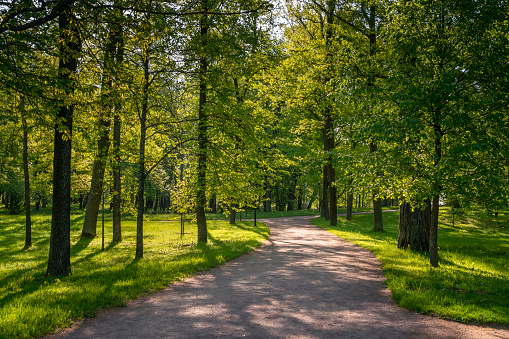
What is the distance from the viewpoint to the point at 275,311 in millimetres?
5664

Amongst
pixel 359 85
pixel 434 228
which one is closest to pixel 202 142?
pixel 359 85

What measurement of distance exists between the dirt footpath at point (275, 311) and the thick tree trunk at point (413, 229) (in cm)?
312

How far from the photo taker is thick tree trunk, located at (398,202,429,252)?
11.2 m

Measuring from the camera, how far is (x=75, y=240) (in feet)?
52.4

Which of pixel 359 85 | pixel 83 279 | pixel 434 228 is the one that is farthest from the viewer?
pixel 359 85

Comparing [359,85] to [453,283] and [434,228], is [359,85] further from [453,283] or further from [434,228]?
[453,283]

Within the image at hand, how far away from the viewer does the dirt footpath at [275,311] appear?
15.6 feet

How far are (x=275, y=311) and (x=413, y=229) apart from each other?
26.4 ft

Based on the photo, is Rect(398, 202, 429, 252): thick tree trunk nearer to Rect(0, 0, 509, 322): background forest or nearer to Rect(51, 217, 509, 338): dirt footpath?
Rect(0, 0, 509, 322): background forest

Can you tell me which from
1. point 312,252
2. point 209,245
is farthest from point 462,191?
point 209,245

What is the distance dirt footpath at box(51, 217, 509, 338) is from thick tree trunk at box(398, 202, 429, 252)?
123 inches

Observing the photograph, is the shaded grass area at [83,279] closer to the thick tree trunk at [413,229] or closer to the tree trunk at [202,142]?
the tree trunk at [202,142]

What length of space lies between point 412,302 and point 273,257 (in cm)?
601

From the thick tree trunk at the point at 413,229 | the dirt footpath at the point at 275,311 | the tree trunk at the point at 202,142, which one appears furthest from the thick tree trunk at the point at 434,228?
the tree trunk at the point at 202,142
